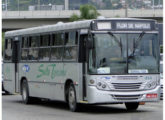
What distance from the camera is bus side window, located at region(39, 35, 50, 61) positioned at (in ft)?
63.3

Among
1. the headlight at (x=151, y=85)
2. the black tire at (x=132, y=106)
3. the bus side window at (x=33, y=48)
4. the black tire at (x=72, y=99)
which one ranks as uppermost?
the bus side window at (x=33, y=48)

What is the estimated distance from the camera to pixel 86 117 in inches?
590

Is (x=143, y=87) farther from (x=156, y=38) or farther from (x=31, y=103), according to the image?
(x=31, y=103)

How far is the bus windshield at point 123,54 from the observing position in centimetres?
1593

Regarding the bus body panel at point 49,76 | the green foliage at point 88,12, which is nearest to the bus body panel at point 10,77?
the bus body panel at point 49,76

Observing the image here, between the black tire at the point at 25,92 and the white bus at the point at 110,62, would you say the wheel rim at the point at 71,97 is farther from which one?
the black tire at the point at 25,92

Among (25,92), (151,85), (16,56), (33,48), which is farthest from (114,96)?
(16,56)

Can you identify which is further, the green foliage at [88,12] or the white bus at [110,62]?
the green foliage at [88,12]

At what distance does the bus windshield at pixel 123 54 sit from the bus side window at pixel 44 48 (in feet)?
11.6

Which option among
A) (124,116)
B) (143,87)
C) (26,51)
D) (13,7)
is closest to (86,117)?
(124,116)

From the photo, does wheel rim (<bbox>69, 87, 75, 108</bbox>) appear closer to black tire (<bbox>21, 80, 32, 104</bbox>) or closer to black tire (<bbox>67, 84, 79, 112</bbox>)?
black tire (<bbox>67, 84, 79, 112</bbox>)

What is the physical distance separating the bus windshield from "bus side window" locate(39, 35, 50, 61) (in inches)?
139

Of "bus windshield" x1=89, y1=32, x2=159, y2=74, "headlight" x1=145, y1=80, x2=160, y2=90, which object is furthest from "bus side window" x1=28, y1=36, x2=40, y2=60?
"headlight" x1=145, y1=80, x2=160, y2=90

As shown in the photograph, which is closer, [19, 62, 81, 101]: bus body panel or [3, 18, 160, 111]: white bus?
[3, 18, 160, 111]: white bus
